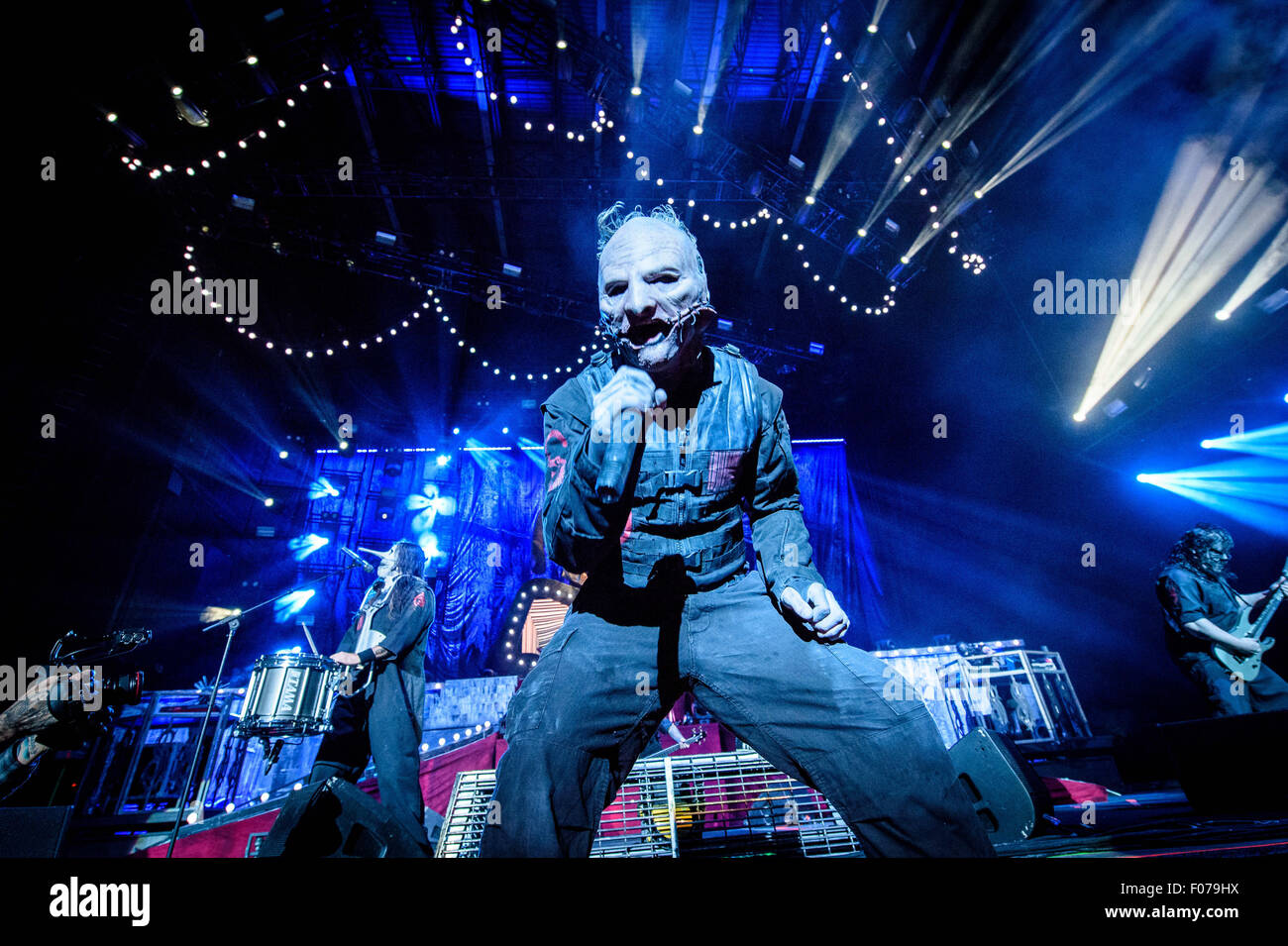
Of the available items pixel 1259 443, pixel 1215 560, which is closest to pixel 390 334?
pixel 1215 560

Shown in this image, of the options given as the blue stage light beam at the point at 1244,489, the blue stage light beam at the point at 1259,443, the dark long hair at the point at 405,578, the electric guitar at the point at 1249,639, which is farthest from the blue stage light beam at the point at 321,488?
the blue stage light beam at the point at 1259,443

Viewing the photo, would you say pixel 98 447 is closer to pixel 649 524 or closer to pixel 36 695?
pixel 36 695

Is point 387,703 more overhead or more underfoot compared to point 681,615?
more underfoot

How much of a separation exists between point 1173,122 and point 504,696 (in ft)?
45.4

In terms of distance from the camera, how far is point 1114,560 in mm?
9773

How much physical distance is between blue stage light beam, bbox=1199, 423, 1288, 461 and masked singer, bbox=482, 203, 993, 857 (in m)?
11.2

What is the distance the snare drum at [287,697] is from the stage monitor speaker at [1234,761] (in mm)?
6420

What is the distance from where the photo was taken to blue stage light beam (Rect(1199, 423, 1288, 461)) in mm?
7875

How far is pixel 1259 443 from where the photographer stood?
26.8ft

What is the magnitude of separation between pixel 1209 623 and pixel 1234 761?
264 cm

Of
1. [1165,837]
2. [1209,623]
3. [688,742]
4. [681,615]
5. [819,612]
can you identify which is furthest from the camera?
[688,742]

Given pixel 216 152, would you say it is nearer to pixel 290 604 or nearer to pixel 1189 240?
pixel 290 604

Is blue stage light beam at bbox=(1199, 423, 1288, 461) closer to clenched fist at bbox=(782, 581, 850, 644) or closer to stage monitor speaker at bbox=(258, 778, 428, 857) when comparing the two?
clenched fist at bbox=(782, 581, 850, 644)
